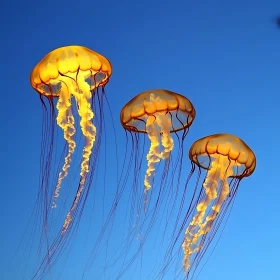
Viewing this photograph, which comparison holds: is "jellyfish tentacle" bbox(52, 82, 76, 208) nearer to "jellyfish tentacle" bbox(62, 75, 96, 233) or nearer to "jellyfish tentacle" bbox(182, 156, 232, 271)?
"jellyfish tentacle" bbox(62, 75, 96, 233)

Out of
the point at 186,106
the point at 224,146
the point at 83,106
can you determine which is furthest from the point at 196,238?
the point at 83,106

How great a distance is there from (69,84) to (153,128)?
2182 millimetres

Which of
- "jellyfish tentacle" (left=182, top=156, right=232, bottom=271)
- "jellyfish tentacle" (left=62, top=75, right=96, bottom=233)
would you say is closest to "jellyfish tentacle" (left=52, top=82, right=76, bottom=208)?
"jellyfish tentacle" (left=62, top=75, right=96, bottom=233)

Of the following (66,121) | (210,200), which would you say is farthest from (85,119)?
(210,200)

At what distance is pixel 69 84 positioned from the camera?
36.0 feet

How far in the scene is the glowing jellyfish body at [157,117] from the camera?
1065cm

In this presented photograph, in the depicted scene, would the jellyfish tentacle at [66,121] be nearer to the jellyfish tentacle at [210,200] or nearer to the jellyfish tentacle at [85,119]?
the jellyfish tentacle at [85,119]

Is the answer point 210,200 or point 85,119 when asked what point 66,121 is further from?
point 210,200

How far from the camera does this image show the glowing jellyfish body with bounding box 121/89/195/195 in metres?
10.6

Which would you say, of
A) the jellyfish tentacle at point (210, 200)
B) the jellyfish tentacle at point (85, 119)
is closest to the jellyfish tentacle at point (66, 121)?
the jellyfish tentacle at point (85, 119)

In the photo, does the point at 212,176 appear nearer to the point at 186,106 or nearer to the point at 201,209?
the point at 201,209

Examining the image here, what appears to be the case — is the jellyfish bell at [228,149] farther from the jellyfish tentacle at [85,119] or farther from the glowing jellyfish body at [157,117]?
the jellyfish tentacle at [85,119]

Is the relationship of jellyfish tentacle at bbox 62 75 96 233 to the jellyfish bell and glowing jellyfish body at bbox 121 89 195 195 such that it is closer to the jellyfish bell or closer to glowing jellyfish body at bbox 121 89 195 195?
glowing jellyfish body at bbox 121 89 195 195

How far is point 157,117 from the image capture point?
11.4 metres
